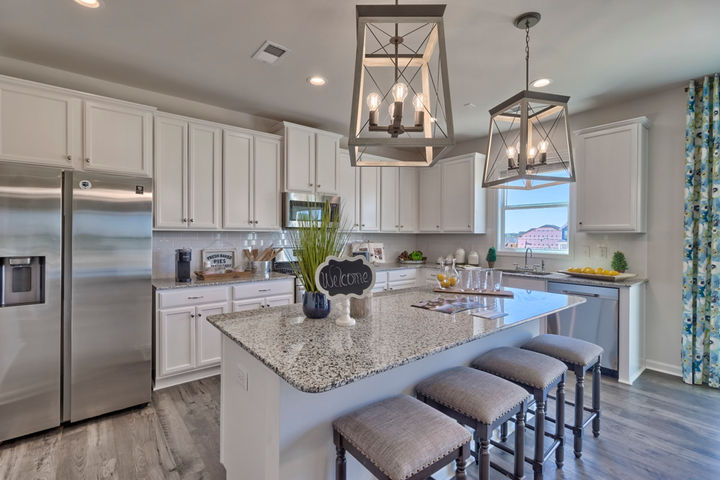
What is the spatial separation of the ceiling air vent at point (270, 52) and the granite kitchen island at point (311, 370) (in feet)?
6.27

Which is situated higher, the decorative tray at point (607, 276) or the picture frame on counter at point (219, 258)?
the picture frame on counter at point (219, 258)

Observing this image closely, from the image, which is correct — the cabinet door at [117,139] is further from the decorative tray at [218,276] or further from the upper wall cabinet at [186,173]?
the decorative tray at [218,276]

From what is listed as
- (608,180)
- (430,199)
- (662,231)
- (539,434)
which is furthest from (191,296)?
(662,231)

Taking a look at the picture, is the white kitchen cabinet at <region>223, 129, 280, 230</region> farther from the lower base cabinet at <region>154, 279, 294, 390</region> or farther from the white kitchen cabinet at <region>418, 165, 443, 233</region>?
the white kitchen cabinet at <region>418, 165, 443, 233</region>

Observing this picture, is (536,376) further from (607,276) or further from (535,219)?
(535,219)

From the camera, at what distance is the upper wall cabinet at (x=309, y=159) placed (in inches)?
150

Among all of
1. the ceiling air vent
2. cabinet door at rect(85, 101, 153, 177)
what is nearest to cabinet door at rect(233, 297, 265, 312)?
cabinet door at rect(85, 101, 153, 177)

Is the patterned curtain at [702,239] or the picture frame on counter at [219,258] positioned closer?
the patterned curtain at [702,239]

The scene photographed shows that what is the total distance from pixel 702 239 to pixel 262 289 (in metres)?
4.11

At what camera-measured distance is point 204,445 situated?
7.16 ft

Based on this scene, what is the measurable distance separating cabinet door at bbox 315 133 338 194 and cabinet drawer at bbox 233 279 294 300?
1.21 m

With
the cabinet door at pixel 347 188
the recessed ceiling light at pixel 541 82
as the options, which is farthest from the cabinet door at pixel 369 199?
the recessed ceiling light at pixel 541 82

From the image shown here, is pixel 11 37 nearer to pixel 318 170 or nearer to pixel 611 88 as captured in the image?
pixel 318 170

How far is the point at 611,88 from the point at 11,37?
194 inches
